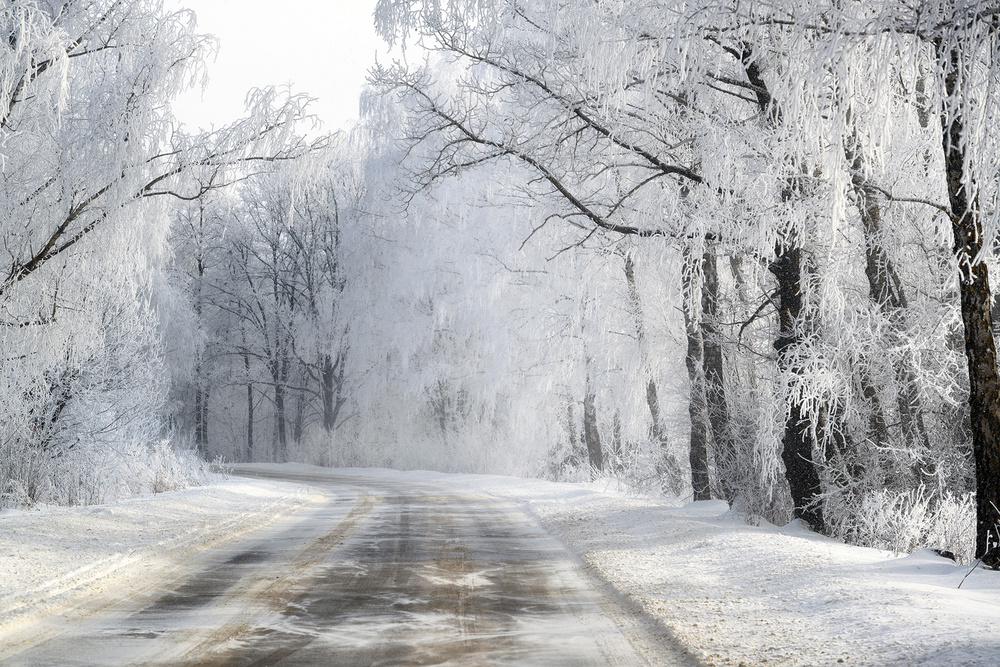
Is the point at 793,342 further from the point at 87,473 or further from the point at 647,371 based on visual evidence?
the point at 87,473

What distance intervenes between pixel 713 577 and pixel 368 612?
335 cm

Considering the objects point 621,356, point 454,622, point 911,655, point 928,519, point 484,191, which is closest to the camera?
point 911,655

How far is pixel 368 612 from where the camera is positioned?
273 inches

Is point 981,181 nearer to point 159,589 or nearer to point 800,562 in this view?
point 800,562

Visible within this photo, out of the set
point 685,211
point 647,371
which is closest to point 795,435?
point 685,211

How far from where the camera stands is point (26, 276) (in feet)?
34.2

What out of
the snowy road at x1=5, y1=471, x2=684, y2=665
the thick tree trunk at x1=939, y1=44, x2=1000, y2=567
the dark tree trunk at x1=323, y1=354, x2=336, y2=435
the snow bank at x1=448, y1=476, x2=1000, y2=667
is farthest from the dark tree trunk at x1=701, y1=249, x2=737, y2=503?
the dark tree trunk at x1=323, y1=354, x2=336, y2=435

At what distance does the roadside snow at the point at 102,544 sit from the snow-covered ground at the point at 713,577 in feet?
0.07

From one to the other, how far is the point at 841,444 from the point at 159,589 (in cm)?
809

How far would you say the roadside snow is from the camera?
24.2 ft

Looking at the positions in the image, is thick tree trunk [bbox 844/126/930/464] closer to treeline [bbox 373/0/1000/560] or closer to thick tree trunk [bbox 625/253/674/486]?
treeline [bbox 373/0/1000/560]

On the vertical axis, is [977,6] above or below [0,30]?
below

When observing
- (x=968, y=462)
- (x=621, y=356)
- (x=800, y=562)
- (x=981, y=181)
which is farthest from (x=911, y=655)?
(x=621, y=356)

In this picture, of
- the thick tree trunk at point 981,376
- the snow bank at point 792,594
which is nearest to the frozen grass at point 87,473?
the snow bank at point 792,594
